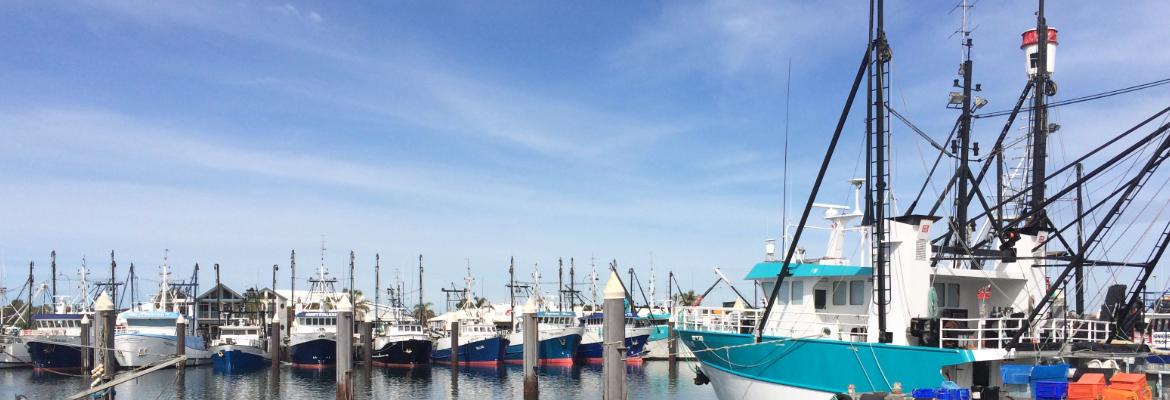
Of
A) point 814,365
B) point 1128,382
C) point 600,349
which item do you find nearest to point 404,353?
point 600,349

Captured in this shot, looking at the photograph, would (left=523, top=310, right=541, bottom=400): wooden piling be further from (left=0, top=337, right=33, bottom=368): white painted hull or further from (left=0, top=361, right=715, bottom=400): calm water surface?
(left=0, top=337, right=33, bottom=368): white painted hull

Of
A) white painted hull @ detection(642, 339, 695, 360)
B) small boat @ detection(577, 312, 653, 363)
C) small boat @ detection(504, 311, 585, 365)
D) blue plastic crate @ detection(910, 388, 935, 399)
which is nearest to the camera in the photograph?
blue plastic crate @ detection(910, 388, 935, 399)

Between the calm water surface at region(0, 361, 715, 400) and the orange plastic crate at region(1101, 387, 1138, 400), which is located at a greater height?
the orange plastic crate at region(1101, 387, 1138, 400)

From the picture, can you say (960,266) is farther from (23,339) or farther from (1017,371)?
(23,339)

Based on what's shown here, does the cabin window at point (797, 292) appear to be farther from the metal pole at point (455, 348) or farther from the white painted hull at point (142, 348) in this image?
the white painted hull at point (142, 348)

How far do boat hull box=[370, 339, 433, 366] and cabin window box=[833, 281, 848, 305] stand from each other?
1768 inches

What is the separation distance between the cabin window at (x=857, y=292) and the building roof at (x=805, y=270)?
0.41 metres

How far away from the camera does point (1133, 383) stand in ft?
55.5

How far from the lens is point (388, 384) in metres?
51.4

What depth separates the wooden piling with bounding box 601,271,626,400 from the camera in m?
21.6

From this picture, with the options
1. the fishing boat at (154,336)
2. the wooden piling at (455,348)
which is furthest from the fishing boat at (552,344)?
the fishing boat at (154,336)

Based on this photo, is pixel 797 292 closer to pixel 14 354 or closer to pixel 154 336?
pixel 154 336

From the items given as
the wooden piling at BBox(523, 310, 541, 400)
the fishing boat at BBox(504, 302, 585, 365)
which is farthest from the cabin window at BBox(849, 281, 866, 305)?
the fishing boat at BBox(504, 302, 585, 365)

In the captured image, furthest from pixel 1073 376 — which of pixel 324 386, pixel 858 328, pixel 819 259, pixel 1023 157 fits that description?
pixel 324 386
